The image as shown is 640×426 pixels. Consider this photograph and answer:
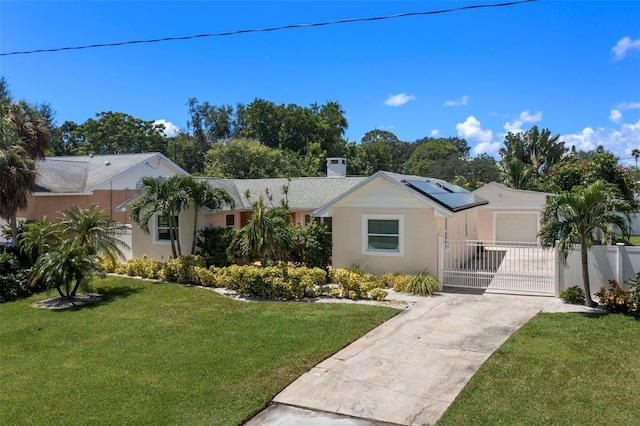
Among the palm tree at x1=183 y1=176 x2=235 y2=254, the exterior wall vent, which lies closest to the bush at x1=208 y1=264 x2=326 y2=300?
the palm tree at x1=183 y1=176 x2=235 y2=254

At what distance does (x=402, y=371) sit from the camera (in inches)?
313

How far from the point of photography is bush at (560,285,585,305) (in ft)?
40.1

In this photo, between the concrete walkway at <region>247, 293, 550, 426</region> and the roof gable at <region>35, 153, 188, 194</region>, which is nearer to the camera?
the concrete walkway at <region>247, 293, 550, 426</region>

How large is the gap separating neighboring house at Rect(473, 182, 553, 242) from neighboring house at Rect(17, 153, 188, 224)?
755 inches

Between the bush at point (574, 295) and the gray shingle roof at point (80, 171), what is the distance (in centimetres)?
2187

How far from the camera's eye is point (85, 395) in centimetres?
699

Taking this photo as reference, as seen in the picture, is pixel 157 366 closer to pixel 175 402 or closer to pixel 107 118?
pixel 175 402

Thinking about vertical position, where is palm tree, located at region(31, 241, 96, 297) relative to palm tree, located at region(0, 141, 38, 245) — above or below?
below

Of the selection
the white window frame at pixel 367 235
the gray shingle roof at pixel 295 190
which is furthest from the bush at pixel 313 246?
the gray shingle roof at pixel 295 190

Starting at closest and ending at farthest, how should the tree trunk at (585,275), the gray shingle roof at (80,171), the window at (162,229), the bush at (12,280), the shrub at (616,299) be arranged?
the shrub at (616,299) < the tree trunk at (585,275) < the bush at (12,280) < the window at (162,229) < the gray shingle roof at (80,171)

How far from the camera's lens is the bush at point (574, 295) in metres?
12.2

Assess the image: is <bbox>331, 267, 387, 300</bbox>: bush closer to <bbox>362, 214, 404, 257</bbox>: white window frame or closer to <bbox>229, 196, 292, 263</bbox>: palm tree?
<bbox>362, 214, 404, 257</bbox>: white window frame

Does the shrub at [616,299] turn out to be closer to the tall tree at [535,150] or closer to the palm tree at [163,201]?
the palm tree at [163,201]

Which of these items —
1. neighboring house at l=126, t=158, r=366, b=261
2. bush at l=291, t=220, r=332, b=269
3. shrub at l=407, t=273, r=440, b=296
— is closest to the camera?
shrub at l=407, t=273, r=440, b=296
